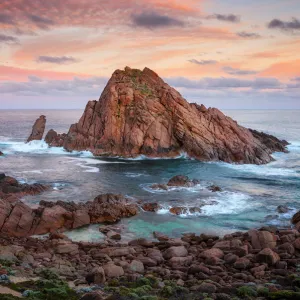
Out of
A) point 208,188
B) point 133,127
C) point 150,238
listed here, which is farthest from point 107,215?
point 133,127

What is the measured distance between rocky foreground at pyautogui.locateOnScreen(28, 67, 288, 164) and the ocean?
3.57 metres

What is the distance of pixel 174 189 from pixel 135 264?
98.2 feet

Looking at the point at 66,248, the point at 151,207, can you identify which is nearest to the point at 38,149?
the point at 151,207

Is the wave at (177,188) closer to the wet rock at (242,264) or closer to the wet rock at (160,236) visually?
the wet rock at (160,236)

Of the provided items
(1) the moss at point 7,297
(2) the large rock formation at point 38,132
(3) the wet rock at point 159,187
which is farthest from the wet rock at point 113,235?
(2) the large rock formation at point 38,132

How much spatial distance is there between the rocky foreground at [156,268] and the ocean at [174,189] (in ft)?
19.6

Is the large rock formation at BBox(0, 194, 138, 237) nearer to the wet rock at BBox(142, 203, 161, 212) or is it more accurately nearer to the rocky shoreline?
the rocky shoreline

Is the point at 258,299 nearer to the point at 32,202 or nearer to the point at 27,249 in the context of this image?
the point at 27,249

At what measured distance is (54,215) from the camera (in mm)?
37531

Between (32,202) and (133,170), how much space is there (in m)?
27.4

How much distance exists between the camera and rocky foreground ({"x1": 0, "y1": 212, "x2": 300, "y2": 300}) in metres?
20.1

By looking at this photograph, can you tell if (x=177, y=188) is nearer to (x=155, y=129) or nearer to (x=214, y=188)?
(x=214, y=188)

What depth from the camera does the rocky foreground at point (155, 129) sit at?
276 feet

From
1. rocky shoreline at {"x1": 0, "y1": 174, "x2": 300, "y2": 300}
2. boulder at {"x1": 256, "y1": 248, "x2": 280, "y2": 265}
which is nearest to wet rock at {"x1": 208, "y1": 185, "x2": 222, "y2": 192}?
rocky shoreline at {"x1": 0, "y1": 174, "x2": 300, "y2": 300}
